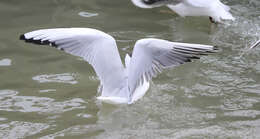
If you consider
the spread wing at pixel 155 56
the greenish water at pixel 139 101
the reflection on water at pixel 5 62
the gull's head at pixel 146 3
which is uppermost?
the spread wing at pixel 155 56

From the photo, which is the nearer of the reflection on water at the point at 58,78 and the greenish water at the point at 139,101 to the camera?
the greenish water at the point at 139,101

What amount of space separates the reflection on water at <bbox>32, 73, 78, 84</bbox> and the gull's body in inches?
17.0

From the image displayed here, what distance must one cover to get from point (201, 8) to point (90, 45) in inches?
101

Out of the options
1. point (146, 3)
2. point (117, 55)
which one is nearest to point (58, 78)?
point (117, 55)

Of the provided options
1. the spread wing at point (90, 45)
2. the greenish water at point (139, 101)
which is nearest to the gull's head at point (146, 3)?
the greenish water at point (139, 101)

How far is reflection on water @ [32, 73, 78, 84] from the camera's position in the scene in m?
4.88

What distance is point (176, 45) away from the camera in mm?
4086

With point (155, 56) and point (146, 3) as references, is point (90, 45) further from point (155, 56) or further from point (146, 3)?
point (146, 3)

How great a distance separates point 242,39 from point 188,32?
27.8 inches

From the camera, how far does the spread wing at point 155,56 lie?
4.06 m

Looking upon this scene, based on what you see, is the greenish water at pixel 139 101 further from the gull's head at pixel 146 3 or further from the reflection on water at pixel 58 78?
the gull's head at pixel 146 3

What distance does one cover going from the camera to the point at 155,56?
4117mm

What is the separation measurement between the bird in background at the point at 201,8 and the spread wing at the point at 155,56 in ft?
7.59

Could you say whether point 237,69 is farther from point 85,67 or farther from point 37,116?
point 37,116
